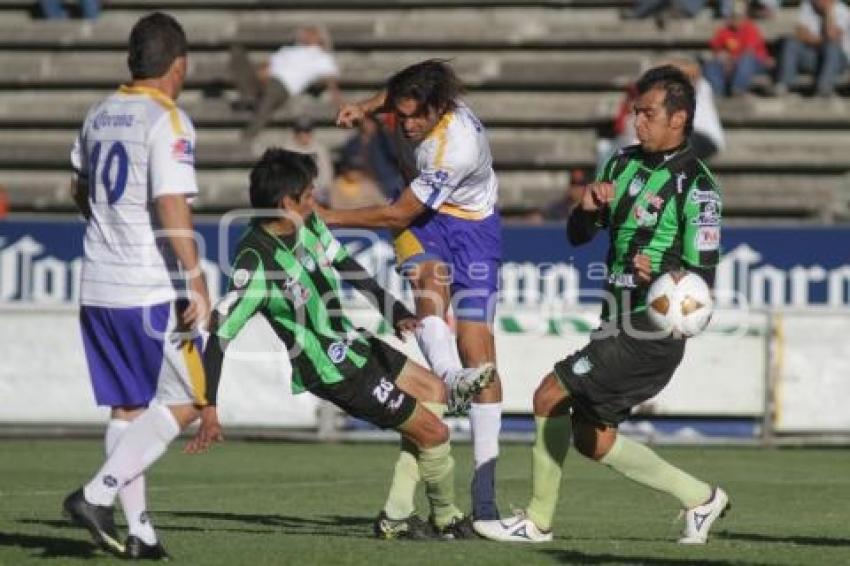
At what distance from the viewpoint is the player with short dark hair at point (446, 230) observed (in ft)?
33.4

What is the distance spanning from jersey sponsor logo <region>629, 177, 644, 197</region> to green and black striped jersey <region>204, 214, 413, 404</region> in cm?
121

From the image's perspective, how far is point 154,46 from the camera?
8.49 meters

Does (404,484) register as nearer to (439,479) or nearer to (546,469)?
(439,479)

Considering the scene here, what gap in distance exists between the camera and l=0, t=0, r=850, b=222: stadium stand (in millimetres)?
23438

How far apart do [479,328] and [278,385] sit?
7423mm

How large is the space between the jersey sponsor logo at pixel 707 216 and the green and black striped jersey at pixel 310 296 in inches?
57.1

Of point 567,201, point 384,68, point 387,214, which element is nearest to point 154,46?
point 387,214

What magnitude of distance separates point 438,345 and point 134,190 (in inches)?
93.6

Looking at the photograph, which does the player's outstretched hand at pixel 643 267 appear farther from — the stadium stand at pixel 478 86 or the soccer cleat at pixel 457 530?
the stadium stand at pixel 478 86

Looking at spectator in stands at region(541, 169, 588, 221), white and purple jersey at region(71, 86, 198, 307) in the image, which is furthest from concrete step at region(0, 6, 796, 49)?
white and purple jersey at region(71, 86, 198, 307)

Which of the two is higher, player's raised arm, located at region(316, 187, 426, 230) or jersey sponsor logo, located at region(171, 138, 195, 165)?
jersey sponsor logo, located at region(171, 138, 195, 165)

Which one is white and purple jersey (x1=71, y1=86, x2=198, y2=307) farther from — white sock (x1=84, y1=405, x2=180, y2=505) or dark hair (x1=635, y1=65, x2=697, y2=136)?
dark hair (x1=635, y1=65, x2=697, y2=136)

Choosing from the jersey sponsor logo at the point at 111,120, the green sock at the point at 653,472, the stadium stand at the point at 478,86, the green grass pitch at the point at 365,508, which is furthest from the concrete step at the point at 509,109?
the jersey sponsor logo at the point at 111,120

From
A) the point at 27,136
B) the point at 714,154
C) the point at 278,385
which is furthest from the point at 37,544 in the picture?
the point at 27,136
